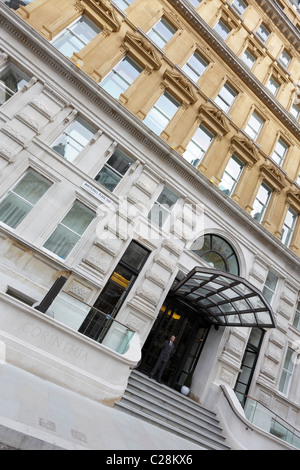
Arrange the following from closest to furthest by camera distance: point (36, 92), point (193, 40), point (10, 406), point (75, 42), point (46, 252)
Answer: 1. point (10, 406)
2. point (46, 252)
3. point (36, 92)
4. point (75, 42)
5. point (193, 40)

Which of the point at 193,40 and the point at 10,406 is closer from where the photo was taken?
the point at 10,406

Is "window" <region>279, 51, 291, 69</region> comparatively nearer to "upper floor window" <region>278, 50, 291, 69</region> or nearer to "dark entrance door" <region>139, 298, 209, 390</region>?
"upper floor window" <region>278, 50, 291, 69</region>

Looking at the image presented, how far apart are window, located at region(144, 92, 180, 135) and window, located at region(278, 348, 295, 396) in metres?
14.0

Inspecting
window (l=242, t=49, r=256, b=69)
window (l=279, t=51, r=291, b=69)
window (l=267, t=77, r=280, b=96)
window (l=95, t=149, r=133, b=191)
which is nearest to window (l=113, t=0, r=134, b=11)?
window (l=242, t=49, r=256, b=69)

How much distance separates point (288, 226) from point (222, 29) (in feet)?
49.6

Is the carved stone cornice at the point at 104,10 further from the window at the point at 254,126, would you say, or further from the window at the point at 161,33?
the window at the point at 254,126

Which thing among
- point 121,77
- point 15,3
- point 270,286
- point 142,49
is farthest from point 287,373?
point 15,3

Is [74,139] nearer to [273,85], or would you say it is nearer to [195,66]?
[195,66]

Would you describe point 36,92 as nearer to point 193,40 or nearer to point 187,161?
point 187,161
